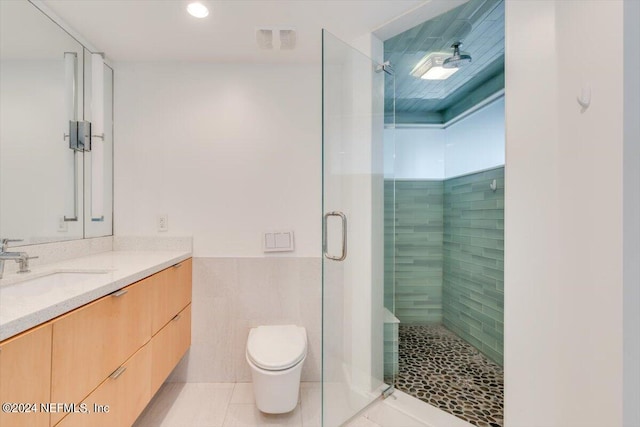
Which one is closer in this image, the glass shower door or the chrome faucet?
the chrome faucet

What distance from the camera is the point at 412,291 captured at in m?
2.85

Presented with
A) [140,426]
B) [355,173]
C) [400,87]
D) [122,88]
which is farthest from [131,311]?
[400,87]

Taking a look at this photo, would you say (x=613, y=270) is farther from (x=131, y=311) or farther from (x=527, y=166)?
(x=131, y=311)

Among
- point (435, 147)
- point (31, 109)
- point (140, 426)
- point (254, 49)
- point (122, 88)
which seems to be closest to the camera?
point (31, 109)

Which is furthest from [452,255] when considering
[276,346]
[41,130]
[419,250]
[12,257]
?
[41,130]

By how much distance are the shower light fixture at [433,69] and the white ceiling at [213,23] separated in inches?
23.4

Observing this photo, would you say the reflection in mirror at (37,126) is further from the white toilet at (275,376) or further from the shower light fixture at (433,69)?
the shower light fixture at (433,69)

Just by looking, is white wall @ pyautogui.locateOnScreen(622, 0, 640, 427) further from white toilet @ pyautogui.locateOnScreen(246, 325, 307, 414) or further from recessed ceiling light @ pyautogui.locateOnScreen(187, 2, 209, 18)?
recessed ceiling light @ pyautogui.locateOnScreen(187, 2, 209, 18)

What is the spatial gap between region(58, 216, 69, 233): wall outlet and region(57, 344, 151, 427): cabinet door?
2.84ft

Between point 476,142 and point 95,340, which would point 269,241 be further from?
point 476,142

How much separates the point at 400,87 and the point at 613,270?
1922 mm

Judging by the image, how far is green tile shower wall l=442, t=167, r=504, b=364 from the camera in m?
2.12

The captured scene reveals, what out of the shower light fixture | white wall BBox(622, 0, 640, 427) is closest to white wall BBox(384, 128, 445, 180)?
the shower light fixture

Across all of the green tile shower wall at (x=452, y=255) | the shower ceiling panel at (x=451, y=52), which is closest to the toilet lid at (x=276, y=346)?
the green tile shower wall at (x=452, y=255)
